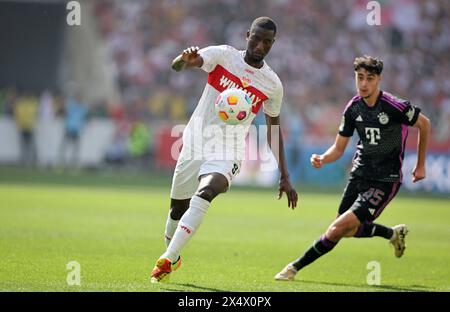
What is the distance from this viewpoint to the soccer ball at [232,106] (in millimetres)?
8203

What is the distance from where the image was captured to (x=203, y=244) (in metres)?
12.1

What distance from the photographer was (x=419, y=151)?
8.93m

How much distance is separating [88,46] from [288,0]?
803 cm

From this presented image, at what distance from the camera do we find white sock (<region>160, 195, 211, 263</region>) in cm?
791

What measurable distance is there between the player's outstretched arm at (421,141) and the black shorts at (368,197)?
26 centimetres

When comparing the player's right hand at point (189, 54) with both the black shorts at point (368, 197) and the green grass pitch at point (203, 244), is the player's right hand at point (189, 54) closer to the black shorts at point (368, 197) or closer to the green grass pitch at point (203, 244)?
the green grass pitch at point (203, 244)

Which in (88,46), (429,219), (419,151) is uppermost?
(88,46)

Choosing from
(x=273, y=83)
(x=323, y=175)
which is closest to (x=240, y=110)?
(x=273, y=83)

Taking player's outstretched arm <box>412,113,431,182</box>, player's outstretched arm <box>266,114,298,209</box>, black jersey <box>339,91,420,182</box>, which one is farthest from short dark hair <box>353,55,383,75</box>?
player's outstretched arm <box>266,114,298,209</box>

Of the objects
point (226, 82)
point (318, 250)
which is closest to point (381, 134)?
point (318, 250)

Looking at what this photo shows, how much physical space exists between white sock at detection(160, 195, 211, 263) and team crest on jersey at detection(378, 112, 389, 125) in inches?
85.9

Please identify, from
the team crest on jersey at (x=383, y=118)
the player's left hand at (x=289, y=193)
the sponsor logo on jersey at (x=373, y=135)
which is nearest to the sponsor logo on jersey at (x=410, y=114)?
the team crest on jersey at (x=383, y=118)

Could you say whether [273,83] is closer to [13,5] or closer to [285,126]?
[285,126]

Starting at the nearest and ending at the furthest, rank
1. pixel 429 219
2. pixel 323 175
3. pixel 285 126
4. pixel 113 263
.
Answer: pixel 113 263
pixel 429 219
pixel 323 175
pixel 285 126
